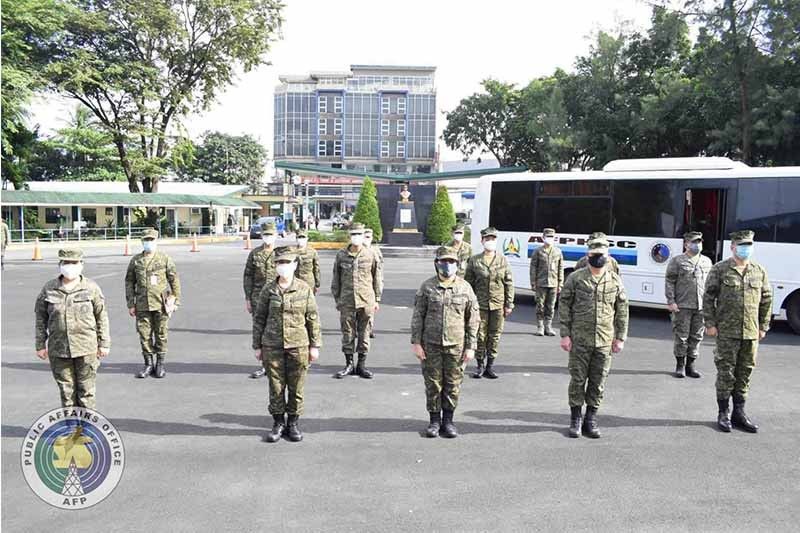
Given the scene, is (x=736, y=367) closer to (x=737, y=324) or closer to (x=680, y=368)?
(x=737, y=324)

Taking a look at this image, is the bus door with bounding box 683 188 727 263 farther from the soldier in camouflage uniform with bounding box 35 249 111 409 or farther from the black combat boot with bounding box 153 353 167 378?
the soldier in camouflage uniform with bounding box 35 249 111 409

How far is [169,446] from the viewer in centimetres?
589

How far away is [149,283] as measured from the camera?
8.41 meters

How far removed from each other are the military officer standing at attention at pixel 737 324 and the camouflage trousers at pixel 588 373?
127cm

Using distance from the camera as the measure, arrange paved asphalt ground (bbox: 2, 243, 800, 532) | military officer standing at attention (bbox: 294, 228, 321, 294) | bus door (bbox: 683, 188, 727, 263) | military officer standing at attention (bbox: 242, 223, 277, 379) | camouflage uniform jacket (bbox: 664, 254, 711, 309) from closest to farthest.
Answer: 1. paved asphalt ground (bbox: 2, 243, 800, 532)
2. camouflage uniform jacket (bbox: 664, 254, 711, 309)
3. military officer standing at attention (bbox: 242, 223, 277, 379)
4. military officer standing at attention (bbox: 294, 228, 321, 294)
5. bus door (bbox: 683, 188, 727, 263)

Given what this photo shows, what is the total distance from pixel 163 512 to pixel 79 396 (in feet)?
6.79

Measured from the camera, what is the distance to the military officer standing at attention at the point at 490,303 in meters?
8.61

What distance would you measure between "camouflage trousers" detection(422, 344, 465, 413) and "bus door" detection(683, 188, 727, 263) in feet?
26.7

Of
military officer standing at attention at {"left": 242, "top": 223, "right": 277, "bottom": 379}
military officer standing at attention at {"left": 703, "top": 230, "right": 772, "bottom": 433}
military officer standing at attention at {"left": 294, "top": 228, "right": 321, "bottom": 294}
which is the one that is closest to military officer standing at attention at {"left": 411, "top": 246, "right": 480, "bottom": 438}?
military officer standing at attention at {"left": 703, "top": 230, "right": 772, "bottom": 433}

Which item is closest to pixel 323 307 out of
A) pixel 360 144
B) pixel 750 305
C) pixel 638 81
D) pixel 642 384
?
pixel 642 384

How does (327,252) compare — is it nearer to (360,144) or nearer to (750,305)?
(750,305)

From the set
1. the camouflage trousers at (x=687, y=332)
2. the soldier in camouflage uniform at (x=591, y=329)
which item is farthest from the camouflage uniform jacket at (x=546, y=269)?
the soldier in camouflage uniform at (x=591, y=329)

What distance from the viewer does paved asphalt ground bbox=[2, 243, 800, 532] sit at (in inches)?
179

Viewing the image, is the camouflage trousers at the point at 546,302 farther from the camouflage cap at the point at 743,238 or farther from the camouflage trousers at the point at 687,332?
the camouflage cap at the point at 743,238
